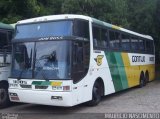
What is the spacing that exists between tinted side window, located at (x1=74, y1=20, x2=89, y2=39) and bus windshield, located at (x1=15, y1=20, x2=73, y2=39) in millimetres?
228

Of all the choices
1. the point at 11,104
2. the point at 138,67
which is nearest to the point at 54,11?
the point at 138,67

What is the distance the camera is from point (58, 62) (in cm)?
1111

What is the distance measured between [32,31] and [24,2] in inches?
321

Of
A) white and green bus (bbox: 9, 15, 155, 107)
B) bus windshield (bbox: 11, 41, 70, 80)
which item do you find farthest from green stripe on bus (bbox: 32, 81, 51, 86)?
bus windshield (bbox: 11, 41, 70, 80)

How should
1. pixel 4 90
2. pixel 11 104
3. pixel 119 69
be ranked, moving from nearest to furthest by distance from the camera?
pixel 4 90
pixel 11 104
pixel 119 69

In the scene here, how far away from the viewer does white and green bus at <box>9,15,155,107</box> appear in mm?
10992

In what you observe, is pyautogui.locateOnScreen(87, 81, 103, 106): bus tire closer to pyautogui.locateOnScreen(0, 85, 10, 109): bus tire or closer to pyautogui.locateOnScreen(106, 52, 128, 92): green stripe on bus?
pyautogui.locateOnScreen(106, 52, 128, 92): green stripe on bus

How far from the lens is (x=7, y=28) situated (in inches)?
527

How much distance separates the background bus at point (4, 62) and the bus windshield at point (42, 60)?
98cm

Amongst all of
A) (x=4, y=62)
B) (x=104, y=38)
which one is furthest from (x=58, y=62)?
(x=104, y=38)

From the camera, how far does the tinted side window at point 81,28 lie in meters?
11.7

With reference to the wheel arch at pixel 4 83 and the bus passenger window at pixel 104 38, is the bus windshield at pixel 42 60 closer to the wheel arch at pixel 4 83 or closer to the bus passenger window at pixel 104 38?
the wheel arch at pixel 4 83

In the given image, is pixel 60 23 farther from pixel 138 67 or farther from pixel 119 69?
pixel 138 67

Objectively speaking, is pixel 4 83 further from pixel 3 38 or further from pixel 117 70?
pixel 117 70
